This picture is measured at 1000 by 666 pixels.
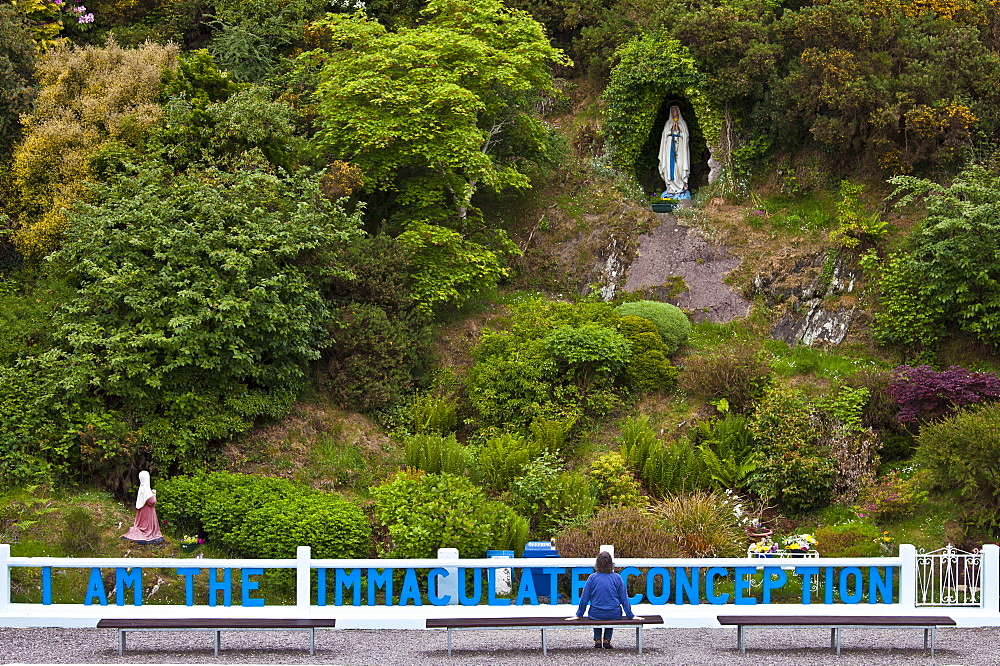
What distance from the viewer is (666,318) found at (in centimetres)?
1934

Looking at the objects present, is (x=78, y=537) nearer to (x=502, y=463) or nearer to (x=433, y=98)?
(x=502, y=463)

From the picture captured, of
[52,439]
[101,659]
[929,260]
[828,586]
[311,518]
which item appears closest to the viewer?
[101,659]

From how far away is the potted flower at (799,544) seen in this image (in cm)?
1425

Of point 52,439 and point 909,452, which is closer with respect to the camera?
point 52,439

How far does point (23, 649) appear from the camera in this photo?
35.8ft

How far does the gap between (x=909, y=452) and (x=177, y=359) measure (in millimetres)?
11808

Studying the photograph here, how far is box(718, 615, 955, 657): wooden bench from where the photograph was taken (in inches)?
412

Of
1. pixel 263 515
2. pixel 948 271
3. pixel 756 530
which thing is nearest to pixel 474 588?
pixel 263 515

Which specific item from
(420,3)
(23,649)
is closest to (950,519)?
(23,649)

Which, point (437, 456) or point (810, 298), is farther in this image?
point (810, 298)

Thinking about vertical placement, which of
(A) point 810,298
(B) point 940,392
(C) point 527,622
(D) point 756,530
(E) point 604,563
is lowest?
(C) point 527,622

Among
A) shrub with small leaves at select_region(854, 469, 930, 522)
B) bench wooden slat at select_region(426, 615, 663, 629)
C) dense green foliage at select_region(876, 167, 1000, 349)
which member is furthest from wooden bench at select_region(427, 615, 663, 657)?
dense green foliage at select_region(876, 167, 1000, 349)

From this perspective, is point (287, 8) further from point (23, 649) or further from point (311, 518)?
point (23, 649)

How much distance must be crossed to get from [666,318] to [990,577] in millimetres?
8343
